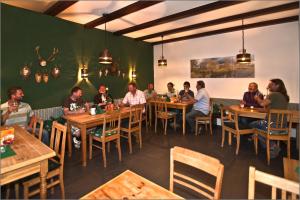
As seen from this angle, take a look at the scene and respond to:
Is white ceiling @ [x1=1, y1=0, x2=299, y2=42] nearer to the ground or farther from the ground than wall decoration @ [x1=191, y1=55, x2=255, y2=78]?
farther from the ground

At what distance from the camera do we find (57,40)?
389 centimetres

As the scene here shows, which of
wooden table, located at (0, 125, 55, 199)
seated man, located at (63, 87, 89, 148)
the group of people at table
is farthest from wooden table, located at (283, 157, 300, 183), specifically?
seated man, located at (63, 87, 89, 148)

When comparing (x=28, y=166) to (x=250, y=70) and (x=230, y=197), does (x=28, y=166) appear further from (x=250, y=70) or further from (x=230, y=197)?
(x=250, y=70)

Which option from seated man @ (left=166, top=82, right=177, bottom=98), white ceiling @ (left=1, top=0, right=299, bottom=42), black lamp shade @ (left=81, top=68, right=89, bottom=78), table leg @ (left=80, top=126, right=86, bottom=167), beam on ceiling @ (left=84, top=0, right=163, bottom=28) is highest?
white ceiling @ (left=1, top=0, right=299, bottom=42)

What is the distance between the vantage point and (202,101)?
4.35 metres

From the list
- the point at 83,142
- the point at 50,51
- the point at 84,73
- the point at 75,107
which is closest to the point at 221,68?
the point at 84,73

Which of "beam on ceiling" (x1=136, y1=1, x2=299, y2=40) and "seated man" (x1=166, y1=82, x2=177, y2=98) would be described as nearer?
"beam on ceiling" (x1=136, y1=1, x2=299, y2=40)

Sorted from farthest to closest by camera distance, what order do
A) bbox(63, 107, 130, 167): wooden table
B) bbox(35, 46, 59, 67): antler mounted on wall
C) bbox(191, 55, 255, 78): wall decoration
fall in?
bbox(191, 55, 255, 78): wall decoration → bbox(35, 46, 59, 67): antler mounted on wall → bbox(63, 107, 130, 167): wooden table

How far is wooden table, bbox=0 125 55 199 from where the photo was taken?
138cm

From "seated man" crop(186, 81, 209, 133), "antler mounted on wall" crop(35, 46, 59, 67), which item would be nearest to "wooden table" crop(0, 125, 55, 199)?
"antler mounted on wall" crop(35, 46, 59, 67)

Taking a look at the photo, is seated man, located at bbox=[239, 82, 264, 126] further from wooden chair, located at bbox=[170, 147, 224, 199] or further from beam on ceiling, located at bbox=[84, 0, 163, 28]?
wooden chair, located at bbox=[170, 147, 224, 199]

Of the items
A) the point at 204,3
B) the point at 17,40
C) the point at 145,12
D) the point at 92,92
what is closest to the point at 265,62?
the point at 204,3

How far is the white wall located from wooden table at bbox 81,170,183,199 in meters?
4.58

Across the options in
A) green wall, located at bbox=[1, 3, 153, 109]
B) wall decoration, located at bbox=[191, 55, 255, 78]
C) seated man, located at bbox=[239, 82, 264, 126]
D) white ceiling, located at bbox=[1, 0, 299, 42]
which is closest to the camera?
white ceiling, located at bbox=[1, 0, 299, 42]
